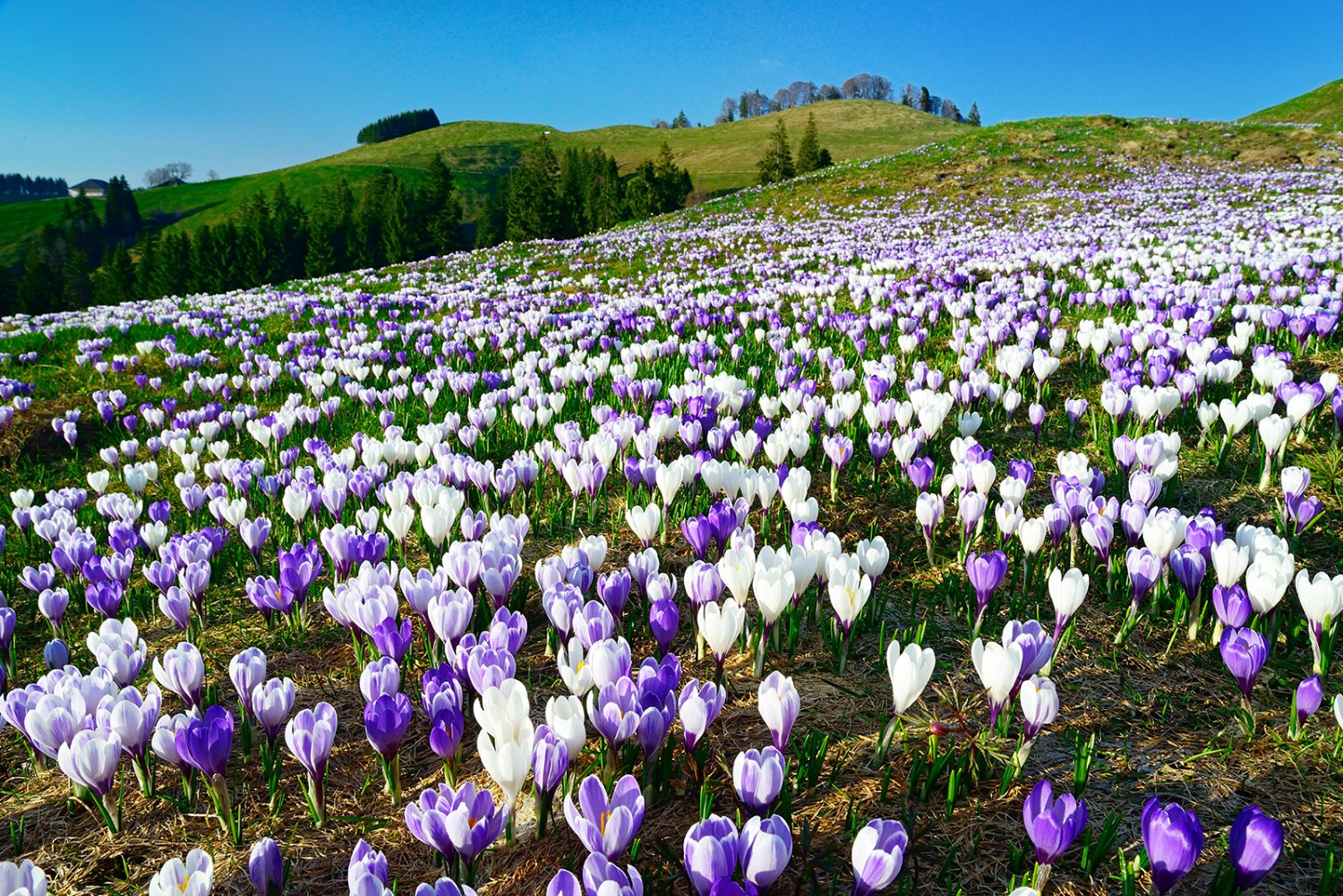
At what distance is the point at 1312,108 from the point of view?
63938 millimetres

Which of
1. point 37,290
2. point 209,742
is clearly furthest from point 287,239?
point 209,742

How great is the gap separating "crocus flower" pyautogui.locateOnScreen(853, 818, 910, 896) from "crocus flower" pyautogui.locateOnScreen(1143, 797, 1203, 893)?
0.51 meters

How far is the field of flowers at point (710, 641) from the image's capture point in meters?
1.89

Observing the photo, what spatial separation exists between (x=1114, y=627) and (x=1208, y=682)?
408 millimetres

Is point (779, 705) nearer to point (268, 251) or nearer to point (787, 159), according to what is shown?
point (787, 159)

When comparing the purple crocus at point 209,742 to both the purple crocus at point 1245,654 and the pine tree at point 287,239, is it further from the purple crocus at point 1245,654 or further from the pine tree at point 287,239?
the pine tree at point 287,239

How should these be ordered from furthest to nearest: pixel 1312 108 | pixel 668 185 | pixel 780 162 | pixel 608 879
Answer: pixel 1312 108, pixel 780 162, pixel 668 185, pixel 608 879

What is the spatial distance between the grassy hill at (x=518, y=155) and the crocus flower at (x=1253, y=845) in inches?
3866

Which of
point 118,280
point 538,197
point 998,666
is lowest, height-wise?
point 998,666

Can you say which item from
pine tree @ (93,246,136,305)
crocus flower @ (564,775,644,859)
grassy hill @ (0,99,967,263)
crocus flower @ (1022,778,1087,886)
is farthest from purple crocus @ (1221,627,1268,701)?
grassy hill @ (0,99,967,263)

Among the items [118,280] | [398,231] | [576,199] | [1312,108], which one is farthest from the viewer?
[118,280]

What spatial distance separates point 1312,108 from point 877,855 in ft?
294

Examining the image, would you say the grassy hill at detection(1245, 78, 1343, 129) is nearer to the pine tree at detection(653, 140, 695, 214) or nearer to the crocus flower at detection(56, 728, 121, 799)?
the pine tree at detection(653, 140, 695, 214)

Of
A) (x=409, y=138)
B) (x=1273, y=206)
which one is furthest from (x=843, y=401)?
(x=409, y=138)
